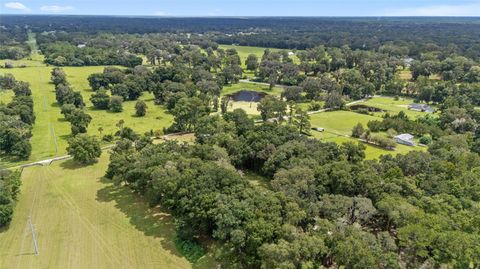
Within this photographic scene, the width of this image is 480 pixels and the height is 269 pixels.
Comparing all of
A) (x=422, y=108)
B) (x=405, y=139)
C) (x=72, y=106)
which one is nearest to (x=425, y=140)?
(x=405, y=139)

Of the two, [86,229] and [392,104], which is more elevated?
[86,229]

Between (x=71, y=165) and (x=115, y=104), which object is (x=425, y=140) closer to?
(x=71, y=165)

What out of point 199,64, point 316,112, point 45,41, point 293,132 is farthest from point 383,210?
point 45,41

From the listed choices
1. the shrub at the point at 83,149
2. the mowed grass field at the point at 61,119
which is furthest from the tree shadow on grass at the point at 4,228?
the mowed grass field at the point at 61,119

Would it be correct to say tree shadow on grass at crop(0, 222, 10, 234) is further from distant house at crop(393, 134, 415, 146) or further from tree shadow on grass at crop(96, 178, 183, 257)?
distant house at crop(393, 134, 415, 146)

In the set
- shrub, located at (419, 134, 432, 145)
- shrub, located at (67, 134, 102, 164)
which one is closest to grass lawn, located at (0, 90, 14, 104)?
shrub, located at (67, 134, 102, 164)

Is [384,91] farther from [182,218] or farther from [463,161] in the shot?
[182,218]

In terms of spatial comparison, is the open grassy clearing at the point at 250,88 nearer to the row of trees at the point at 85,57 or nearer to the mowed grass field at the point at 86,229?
the row of trees at the point at 85,57
